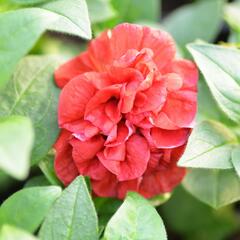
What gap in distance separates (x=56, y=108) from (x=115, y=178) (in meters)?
0.14

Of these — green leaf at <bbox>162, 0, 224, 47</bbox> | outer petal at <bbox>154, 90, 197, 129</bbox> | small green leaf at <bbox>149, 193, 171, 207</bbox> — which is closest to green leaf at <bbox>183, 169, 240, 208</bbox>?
small green leaf at <bbox>149, 193, 171, 207</bbox>

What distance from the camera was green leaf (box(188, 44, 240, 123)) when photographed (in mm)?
844

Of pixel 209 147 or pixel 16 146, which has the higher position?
pixel 16 146

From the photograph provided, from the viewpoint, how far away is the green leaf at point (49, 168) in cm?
90

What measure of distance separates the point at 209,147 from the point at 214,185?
145 mm

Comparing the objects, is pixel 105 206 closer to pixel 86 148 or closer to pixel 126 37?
pixel 86 148

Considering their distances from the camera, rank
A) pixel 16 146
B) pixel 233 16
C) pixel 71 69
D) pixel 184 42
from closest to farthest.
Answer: pixel 16 146
pixel 71 69
pixel 233 16
pixel 184 42

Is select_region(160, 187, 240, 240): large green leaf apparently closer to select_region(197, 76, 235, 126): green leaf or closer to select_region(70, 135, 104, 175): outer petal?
select_region(197, 76, 235, 126): green leaf

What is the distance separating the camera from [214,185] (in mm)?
970

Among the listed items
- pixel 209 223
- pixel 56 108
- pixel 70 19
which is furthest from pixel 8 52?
pixel 209 223

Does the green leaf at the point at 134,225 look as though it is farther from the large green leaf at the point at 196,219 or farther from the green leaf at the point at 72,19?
the large green leaf at the point at 196,219

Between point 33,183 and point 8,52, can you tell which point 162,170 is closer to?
point 33,183

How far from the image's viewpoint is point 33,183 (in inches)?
37.7

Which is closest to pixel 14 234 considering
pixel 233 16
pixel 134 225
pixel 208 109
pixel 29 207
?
pixel 29 207
